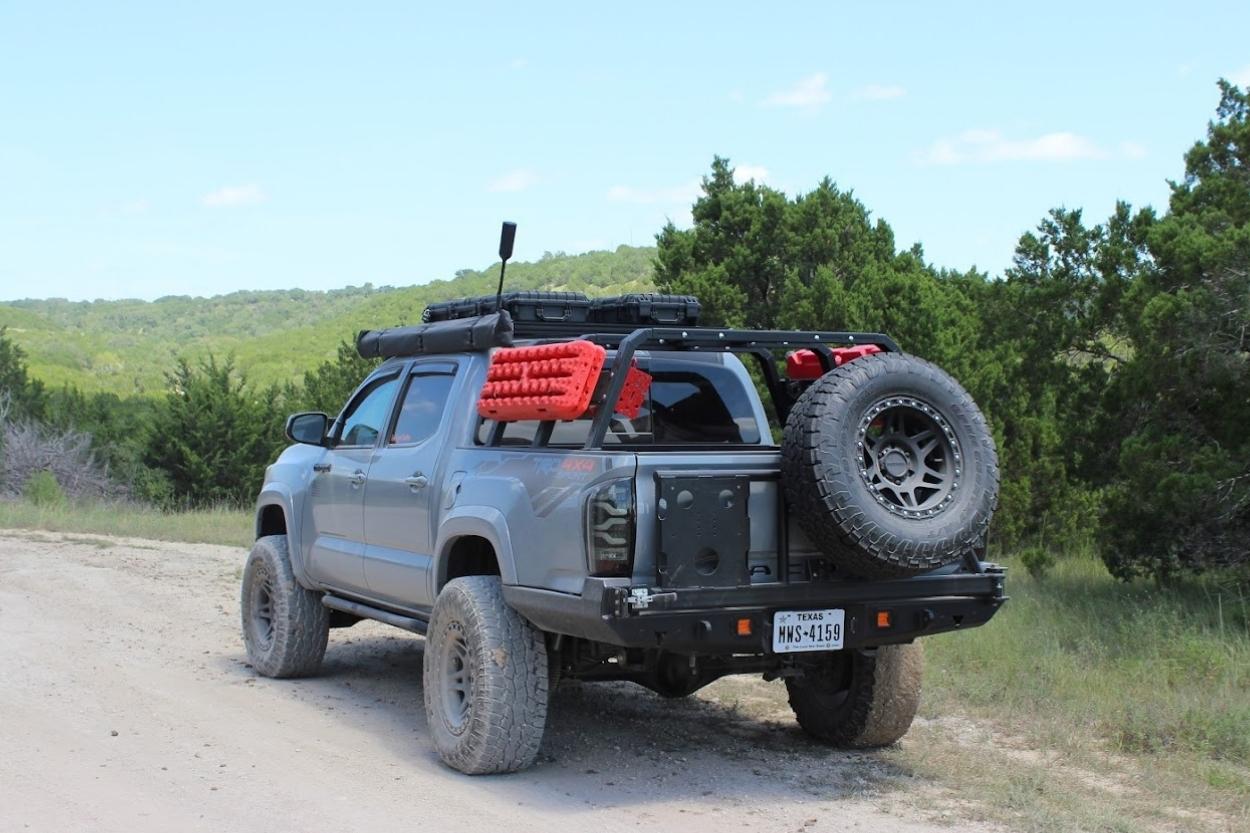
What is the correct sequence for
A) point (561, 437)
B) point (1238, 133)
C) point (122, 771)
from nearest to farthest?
point (122, 771), point (561, 437), point (1238, 133)

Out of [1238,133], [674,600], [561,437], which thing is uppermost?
[1238,133]

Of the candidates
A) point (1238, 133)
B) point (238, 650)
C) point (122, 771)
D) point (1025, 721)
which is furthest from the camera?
point (1238, 133)

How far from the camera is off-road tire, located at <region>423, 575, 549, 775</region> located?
6.42 metres

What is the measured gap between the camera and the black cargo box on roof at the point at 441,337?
7.28m

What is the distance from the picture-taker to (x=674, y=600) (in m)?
5.86

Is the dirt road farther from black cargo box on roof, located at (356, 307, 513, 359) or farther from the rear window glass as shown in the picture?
black cargo box on roof, located at (356, 307, 513, 359)

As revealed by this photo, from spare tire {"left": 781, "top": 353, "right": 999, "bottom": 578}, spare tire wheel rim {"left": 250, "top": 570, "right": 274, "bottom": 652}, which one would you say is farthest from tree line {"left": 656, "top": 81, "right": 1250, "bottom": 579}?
spare tire wheel rim {"left": 250, "top": 570, "right": 274, "bottom": 652}

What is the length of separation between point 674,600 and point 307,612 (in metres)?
3.95

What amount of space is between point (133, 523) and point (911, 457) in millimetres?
15356

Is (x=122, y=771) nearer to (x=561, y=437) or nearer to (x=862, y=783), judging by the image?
(x=561, y=437)

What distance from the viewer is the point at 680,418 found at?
740cm

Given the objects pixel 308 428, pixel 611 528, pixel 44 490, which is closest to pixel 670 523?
pixel 611 528

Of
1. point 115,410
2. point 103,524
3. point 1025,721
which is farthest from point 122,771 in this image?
point 115,410

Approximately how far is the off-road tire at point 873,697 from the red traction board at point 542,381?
1997mm
